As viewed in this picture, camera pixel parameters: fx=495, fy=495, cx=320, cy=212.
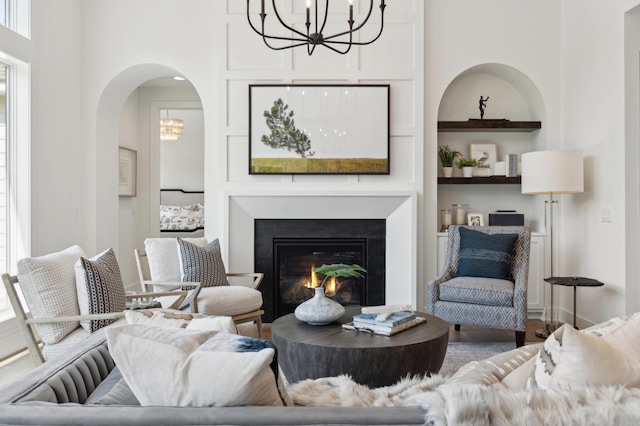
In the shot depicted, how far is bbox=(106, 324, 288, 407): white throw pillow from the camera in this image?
39.6 inches

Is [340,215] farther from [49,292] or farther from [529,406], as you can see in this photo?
[529,406]

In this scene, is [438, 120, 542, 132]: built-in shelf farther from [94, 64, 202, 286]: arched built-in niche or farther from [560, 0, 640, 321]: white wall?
[94, 64, 202, 286]: arched built-in niche

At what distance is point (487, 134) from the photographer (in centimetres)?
498

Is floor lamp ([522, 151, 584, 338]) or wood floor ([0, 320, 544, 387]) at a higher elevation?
floor lamp ([522, 151, 584, 338])

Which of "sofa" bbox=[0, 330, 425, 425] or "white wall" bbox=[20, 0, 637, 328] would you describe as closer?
"sofa" bbox=[0, 330, 425, 425]

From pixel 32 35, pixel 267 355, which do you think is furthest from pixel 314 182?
pixel 267 355

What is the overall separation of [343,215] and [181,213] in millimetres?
3496

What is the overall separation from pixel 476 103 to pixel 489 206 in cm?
104

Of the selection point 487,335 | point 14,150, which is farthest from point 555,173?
point 14,150

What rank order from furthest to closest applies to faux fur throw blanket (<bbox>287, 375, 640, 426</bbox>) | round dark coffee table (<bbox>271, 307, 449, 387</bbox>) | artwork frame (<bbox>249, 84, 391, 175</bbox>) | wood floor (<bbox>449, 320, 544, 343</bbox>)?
artwork frame (<bbox>249, 84, 391, 175</bbox>)
wood floor (<bbox>449, 320, 544, 343</bbox>)
round dark coffee table (<bbox>271, 307, 449, 387</bbox>)
faux fur throw blanket (<bbox>287, 375, 640, 426</bbox>)

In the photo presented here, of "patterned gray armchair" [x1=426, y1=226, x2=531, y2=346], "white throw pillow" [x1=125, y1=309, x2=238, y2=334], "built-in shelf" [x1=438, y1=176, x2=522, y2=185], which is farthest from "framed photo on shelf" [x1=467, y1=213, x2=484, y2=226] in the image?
"white throw pillow" [x1=125, y1=309, x2=238, y2=334]

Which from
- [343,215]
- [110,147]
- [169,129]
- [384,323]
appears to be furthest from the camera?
[169,129]

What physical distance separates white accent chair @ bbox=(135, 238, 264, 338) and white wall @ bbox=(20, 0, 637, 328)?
0.76m

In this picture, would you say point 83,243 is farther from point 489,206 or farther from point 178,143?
point 489,206
